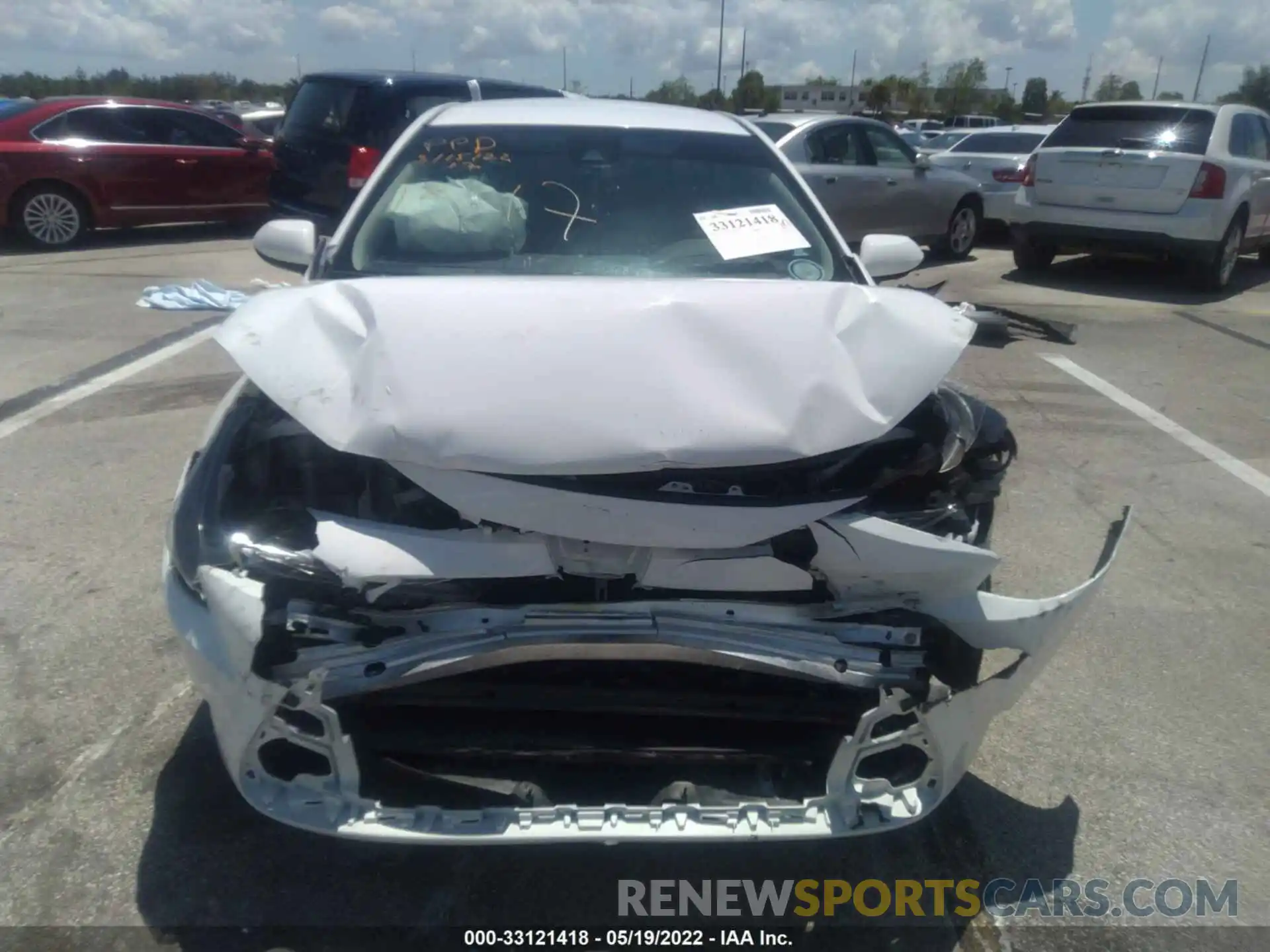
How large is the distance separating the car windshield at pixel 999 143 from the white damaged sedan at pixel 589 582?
13141mm

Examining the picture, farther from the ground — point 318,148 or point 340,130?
point 340,130

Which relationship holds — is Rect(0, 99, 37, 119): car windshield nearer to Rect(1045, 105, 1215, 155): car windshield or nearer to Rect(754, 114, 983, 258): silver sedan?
Rect(754, 114, 983, 258): silver sedan

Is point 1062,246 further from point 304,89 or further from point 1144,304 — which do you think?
point 304,89

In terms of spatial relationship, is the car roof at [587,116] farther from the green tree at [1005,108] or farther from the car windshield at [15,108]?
the green tree at [1005,108]

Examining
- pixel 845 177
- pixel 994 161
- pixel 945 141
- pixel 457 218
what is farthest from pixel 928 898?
pixel 945 141

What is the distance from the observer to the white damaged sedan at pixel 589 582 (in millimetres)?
2223

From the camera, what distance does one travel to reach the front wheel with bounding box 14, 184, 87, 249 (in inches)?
453

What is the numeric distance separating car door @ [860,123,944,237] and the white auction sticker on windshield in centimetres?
755

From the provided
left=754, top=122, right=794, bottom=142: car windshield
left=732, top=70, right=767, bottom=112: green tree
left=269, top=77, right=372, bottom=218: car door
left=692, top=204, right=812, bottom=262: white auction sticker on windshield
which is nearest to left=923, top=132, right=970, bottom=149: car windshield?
left=754, top=122, right=794, bottom=142: car windshield

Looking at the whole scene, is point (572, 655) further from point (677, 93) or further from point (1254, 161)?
point (677, 93)

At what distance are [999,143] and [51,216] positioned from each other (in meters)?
11.6

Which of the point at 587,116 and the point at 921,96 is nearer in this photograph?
the point at 587,116

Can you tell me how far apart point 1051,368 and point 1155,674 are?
15.1ft

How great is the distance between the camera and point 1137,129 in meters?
10.8
